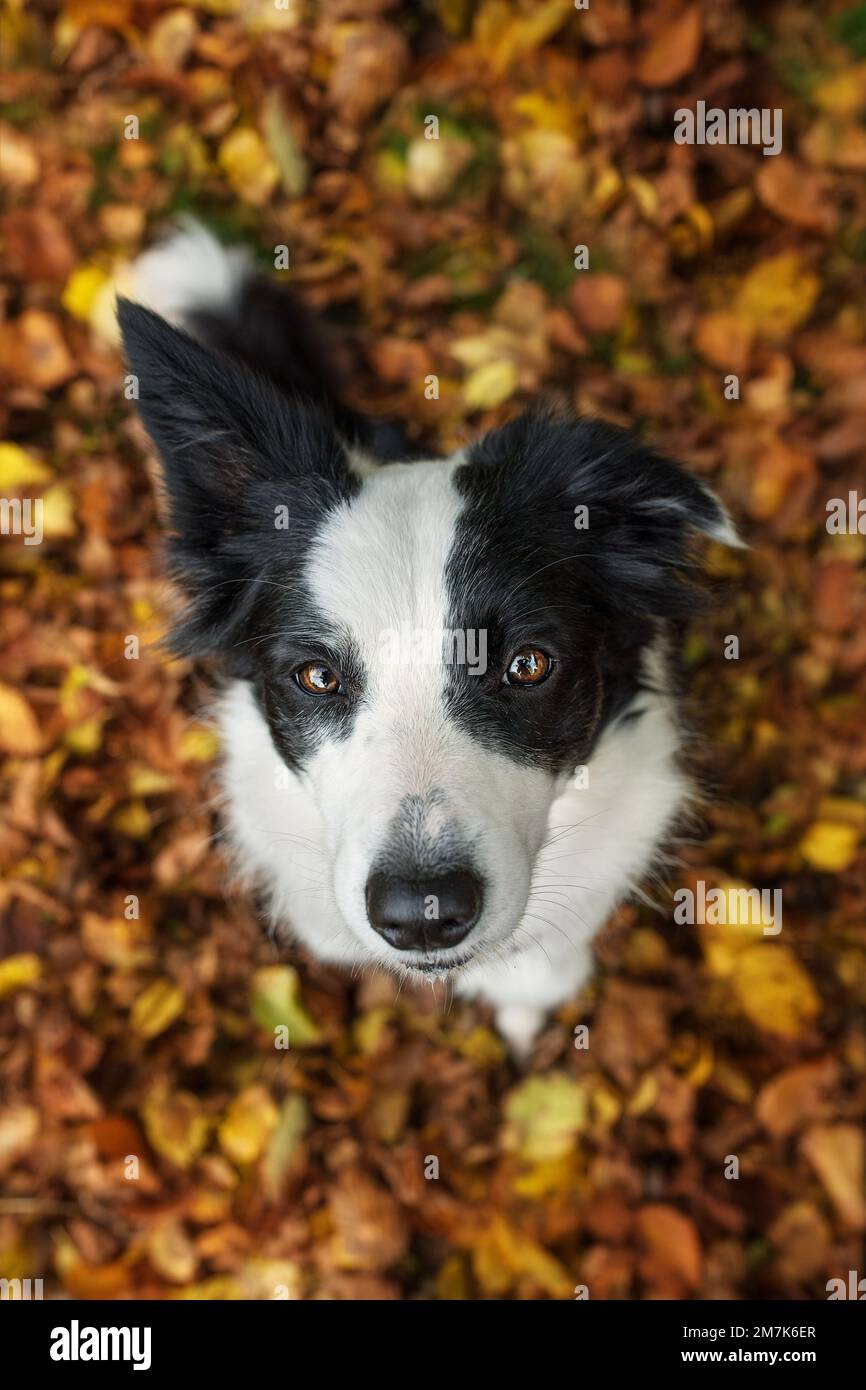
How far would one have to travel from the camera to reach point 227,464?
276 cm

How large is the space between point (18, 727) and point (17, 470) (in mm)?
1050

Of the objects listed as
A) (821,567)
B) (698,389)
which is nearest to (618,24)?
(698,389)

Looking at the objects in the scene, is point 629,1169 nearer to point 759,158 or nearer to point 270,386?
point 270,386

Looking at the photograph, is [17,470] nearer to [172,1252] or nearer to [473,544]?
[473,544]

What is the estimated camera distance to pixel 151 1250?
11.5ft

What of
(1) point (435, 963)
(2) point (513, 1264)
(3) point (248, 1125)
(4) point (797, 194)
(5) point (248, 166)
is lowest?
(2) point (513, 1264)

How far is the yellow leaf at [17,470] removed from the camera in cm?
414

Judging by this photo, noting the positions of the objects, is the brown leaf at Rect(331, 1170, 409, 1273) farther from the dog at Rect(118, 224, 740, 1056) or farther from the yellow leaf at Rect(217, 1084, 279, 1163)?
the dog at Rect(118, 224, 740, 1056)

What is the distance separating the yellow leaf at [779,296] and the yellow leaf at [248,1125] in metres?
3.61

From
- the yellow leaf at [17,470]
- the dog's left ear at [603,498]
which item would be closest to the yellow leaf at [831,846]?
the dog's left ear at [603,498]

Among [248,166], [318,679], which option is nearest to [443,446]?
[248,166]

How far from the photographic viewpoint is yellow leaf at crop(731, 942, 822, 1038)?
12.3ft

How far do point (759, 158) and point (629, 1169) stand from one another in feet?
13.4

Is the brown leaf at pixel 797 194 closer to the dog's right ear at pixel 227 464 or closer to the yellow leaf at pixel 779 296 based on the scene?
the yellow leaf at pixel 779 296
